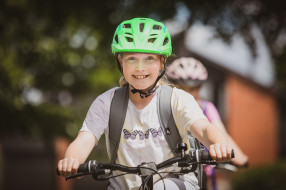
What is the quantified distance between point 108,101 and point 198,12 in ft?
17.6

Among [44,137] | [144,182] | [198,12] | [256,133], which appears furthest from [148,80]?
[256,133]

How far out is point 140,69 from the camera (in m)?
2.96

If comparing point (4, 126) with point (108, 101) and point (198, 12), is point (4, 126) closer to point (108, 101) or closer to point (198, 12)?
point (198, 12)

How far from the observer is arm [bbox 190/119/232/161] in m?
2.59

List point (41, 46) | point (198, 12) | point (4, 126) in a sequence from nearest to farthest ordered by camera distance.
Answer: point (198, 12)
point (4, 126)
point (41, 46)

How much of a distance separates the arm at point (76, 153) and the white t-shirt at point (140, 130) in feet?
0.18

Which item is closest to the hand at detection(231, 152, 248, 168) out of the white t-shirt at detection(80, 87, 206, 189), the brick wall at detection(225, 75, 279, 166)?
the white t-shirt at detection(80, 87, 206, 189)

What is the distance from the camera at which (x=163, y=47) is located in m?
3.05

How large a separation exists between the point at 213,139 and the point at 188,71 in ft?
7.28

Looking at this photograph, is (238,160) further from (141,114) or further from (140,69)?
(140,69)

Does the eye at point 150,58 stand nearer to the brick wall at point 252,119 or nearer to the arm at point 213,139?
the arm at point 213,139

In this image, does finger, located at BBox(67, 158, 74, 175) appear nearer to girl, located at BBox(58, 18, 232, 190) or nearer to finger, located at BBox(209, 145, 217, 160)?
girl, located at BBox(58, 18, 232, 190)

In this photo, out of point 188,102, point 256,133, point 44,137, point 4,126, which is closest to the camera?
point 188,102

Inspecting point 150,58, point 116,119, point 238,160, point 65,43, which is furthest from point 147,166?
point 65,43
